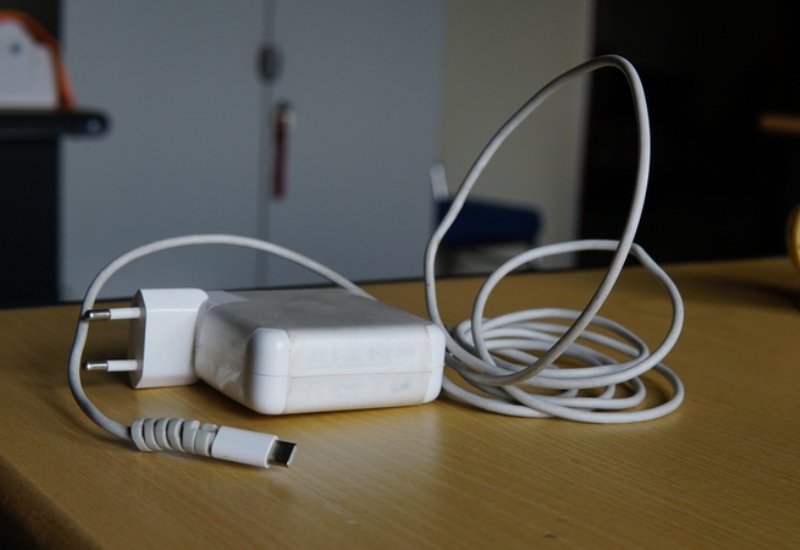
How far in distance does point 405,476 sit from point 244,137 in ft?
7.85

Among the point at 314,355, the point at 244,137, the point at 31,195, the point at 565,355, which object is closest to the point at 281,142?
the point at 244,137

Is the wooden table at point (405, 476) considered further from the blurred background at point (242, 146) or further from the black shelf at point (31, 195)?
the black shelf at point (31, 195)

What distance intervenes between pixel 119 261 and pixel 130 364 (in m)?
0.06

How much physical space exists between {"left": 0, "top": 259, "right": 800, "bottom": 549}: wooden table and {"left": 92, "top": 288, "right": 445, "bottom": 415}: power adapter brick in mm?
13

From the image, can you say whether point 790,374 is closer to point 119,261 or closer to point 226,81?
point 119,261

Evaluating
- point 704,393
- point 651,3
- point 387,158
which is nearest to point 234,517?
point 704,393

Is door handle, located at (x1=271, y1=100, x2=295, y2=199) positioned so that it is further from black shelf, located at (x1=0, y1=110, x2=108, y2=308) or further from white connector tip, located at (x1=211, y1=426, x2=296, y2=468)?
white connector tip, located at (x1=211, y1=426, x2=296, y2=468)

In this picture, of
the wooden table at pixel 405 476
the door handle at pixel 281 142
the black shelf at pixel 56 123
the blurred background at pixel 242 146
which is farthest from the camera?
the door handle at pixel 281 142

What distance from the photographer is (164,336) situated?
507mm

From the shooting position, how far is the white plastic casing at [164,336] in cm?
50

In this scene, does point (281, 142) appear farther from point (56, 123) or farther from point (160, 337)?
point (160, 337)

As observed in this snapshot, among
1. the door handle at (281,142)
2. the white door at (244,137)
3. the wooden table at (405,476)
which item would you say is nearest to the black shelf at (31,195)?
the white door at (244,137)

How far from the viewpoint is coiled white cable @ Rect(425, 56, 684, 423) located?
45 centimetres

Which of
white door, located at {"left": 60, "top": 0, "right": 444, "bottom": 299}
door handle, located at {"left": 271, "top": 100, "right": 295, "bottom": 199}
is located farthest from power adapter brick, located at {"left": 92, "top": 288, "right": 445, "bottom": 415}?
door handle, located at {"left": 271, "top": 100, "right": 295, "bottom": 199}
